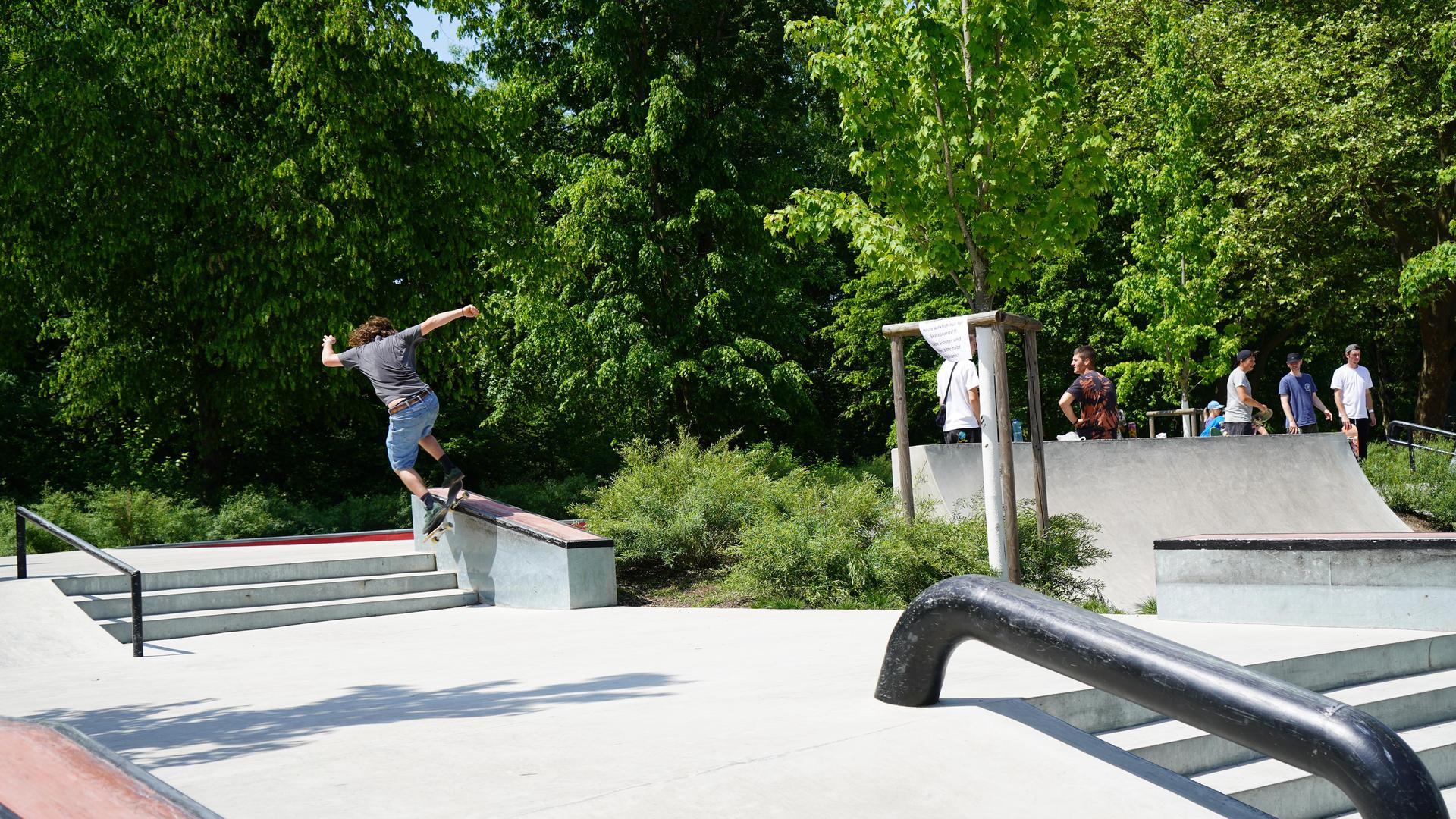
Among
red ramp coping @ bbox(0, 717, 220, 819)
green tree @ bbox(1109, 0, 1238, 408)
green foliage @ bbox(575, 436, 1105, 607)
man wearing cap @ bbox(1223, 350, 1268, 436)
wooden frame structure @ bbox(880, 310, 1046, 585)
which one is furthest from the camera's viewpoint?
green tree @ bbox(1109, 0, 1238, 408)

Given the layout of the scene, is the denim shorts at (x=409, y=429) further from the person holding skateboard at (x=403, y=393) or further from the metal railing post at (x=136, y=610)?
the metal railing post at (x=136, y=610)

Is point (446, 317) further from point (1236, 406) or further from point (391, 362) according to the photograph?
point (1236, 406)

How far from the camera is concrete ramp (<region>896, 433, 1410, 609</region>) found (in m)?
11.2

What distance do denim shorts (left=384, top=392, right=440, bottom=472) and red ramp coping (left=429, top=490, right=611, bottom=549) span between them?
50 cm

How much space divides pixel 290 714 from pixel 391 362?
4.55m

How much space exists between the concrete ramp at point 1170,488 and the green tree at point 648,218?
12.4 m

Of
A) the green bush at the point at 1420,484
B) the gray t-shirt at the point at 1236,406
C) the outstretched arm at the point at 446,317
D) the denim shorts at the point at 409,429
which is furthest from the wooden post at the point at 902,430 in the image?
the green bush at the point at 1420,484

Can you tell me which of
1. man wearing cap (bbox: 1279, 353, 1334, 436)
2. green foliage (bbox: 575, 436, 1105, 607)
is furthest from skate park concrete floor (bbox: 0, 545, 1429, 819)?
man wearing cap (bbox: 1279, 353, 1334, 436)

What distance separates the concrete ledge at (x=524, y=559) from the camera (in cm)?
959

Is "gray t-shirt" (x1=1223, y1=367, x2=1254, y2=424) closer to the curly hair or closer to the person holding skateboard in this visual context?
the person holding skateboard

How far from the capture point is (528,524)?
10.0 m

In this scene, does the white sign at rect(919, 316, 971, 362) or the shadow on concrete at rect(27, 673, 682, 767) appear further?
the white sign at rect(919, 316, 971, 362)

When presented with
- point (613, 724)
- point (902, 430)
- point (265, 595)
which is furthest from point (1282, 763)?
point (265, 595)

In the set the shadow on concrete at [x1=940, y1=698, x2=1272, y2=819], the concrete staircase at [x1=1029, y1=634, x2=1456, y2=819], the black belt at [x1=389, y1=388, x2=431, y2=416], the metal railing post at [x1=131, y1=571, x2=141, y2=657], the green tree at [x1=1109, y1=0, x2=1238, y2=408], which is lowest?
the concrete staircase at [x1=1029, y1=634, x2=1456, y2=819]
